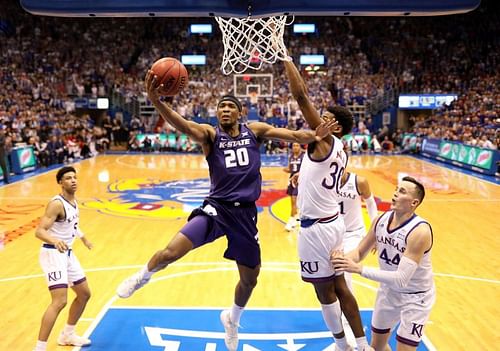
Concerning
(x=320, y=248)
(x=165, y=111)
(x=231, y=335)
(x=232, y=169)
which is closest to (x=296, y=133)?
(x=232, y=169)

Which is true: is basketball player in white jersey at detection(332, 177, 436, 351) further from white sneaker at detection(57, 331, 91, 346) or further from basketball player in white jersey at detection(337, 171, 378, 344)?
white sneaker at detection(57, 331, 91, 346)

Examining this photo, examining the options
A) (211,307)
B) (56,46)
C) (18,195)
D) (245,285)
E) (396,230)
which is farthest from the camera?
(56,46)

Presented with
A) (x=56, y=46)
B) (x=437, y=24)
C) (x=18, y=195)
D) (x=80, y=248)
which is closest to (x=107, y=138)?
(x=56, y=46)

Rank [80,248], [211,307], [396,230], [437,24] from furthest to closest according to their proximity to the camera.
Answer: [437,24] → [80,248] → [211,307] → [396,230]

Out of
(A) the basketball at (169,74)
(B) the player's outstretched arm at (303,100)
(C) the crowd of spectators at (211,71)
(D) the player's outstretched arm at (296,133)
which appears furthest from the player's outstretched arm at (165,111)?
(C) the crowd of spectators at (211,71)

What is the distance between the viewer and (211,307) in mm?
5887

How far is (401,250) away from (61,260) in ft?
10.3

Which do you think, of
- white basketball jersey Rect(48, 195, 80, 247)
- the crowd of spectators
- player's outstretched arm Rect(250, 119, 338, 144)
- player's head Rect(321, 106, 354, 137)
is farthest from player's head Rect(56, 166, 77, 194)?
the crowd of spectators

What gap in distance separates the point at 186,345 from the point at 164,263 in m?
1.23

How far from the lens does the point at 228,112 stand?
4469 millimetres

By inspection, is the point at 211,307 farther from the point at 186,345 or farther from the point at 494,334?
the point at 494,334

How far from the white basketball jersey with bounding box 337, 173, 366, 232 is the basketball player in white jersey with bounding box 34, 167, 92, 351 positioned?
107 inches

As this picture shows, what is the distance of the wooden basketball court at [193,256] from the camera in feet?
18.6

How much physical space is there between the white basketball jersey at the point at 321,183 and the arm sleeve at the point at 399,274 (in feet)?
2.39
